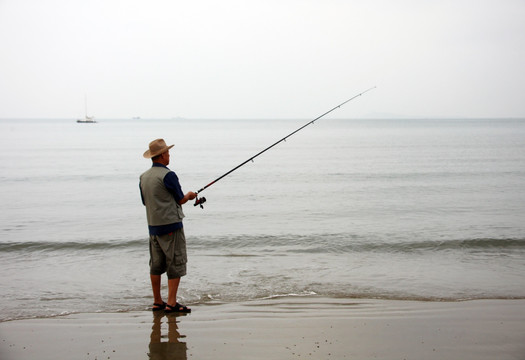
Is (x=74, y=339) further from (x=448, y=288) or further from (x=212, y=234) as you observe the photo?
(x=212, y=234)

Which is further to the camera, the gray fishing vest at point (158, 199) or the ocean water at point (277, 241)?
the ocean water at point (277, 241)

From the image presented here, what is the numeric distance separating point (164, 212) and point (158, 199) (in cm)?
14

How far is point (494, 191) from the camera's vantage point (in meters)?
15.2

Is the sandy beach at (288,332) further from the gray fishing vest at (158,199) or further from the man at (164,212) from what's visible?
the gray fishing vest at (158,199)

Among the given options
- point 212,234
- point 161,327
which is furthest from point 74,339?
point 212,234

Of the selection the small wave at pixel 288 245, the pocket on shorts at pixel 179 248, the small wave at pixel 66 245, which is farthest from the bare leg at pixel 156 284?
the small wave at pixel 66 245

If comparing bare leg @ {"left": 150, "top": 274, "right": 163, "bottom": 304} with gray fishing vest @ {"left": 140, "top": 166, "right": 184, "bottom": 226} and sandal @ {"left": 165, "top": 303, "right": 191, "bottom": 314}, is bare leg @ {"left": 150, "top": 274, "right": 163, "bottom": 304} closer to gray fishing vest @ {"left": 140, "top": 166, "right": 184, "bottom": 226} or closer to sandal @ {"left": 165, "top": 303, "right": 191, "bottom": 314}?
sandal @ {"left": 165, "top": 303, "right": 191, "bottom": 314}

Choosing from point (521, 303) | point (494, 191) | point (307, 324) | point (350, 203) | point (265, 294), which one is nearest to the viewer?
point (307, 324)

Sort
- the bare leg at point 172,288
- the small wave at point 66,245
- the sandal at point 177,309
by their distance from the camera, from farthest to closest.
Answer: the small wave at point 66,245, the sandal at point 177,309, the bare leg at point 172,288

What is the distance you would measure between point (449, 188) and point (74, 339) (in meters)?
13.9

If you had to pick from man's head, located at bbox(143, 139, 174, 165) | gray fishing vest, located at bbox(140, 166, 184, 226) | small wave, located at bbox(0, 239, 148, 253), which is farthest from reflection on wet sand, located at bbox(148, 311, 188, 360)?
small wave, located at bbox(0, 239, 148, 253)

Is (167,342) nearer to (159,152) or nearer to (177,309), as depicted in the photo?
(177,309)

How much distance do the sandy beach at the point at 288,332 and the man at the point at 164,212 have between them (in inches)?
21.6

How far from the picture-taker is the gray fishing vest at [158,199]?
4586 millimetres
